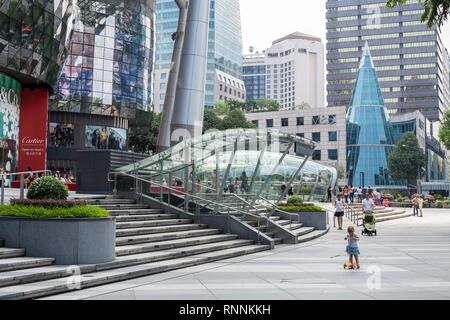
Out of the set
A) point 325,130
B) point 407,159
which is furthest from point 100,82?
point 407,159

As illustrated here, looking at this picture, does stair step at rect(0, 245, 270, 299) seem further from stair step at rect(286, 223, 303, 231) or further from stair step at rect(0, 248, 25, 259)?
stair step at rect(286, 223, 303, 231)

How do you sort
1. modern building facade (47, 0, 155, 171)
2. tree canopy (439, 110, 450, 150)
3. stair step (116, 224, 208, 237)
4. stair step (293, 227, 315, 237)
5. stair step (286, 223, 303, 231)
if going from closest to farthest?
stair step (116, 224, 208, 237) < stair step (293, 227, 315, 237) < stair step (286, 223, 303, 231) < tree canopy (439, 110, 450, 150) < modern building facade (47, 0, 155, 171)

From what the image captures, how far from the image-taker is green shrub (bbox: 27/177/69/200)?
1202cm

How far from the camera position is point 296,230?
72.0 feet

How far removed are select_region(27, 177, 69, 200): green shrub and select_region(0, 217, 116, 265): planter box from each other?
103 cm

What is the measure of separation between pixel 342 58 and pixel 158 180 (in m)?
146

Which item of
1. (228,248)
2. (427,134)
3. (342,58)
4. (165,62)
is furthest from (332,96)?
(228,248)

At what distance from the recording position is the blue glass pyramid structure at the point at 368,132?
94.8 m

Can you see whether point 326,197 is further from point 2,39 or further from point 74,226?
point 74,226

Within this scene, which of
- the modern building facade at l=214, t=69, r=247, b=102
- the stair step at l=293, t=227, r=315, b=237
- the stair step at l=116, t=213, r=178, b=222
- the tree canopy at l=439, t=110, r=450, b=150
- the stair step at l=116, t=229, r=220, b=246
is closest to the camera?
the stair step at l=116, t=229, r=220, b=246

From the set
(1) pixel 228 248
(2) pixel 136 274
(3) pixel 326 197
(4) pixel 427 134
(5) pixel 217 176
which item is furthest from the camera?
(4) pixel 427 134

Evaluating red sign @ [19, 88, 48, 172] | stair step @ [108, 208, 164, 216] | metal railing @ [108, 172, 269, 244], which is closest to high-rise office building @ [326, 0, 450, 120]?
red sign @ [19, 88, 48, 172]

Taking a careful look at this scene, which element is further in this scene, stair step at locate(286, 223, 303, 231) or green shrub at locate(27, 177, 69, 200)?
stair step at locate(286, 223, 303, 231)

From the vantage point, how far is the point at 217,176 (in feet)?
64.0
